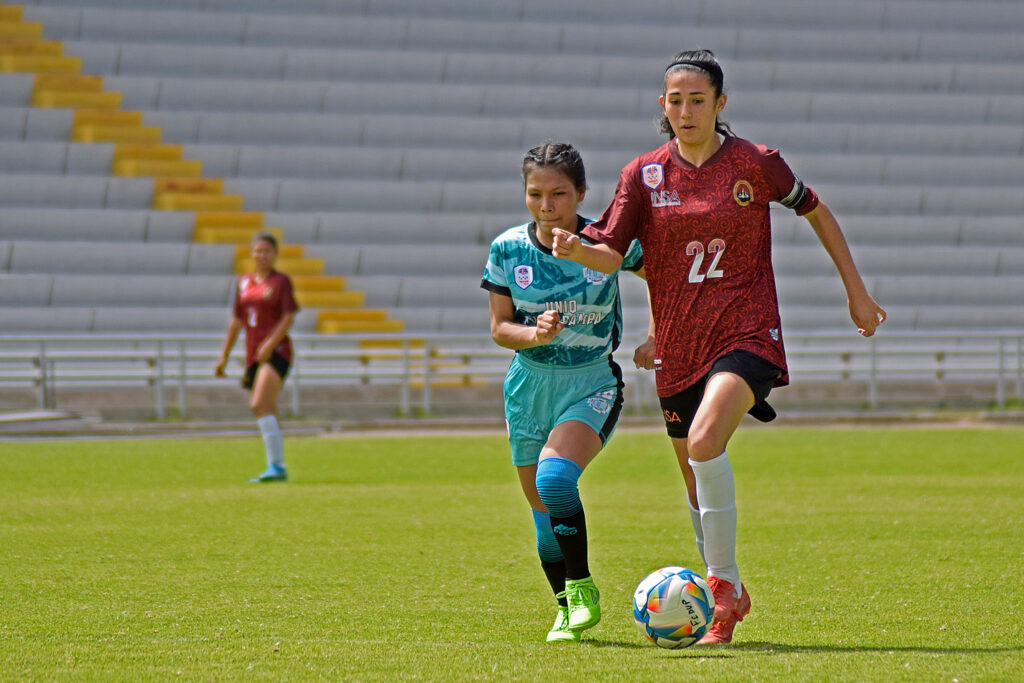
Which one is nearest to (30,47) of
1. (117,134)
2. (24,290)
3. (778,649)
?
(117,134)

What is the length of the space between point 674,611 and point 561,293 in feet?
3.92

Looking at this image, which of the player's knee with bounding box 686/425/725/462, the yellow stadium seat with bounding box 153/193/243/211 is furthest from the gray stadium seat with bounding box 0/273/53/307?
the player's knee with bounding box 686/425/725/462

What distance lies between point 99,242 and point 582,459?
61.3ft

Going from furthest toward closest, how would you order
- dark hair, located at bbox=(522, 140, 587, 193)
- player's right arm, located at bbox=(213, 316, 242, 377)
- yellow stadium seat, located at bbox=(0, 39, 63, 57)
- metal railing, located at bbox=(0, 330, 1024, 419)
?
yellow stadium seat, located at bbox=(0, 39, 63, 57), metal railing, located at bbox=(0, 330, 1024, 419), player's right arm, located at bbox=(213, 316, 242, 377), dark hair, located at bbox=(522, 140, 587, 193)

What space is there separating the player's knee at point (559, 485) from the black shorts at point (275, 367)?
Result: 646 cm

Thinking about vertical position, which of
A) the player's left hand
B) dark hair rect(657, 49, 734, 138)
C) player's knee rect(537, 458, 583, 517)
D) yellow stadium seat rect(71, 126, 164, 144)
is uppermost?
dark hair rect(657, 49, 734, 138)

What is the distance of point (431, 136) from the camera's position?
24906 millimetres

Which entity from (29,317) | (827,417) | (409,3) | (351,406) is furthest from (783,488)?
(409,3)

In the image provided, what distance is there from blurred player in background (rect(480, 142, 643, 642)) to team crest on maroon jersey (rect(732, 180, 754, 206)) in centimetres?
44

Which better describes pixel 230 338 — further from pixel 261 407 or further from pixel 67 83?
pixel 67 83

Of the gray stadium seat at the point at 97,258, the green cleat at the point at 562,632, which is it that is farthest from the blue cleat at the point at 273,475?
the gray stadium seat at the point at 97,258

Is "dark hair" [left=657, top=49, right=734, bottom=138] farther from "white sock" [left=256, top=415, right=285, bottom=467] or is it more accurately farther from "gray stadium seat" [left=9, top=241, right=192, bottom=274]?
"gray stadium seat" [left=9, top=241, right=192, bottom=274]

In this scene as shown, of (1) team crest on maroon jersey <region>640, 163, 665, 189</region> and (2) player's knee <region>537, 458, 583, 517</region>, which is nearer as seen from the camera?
(2) player's knee <region>537, 458, 583, 517</region>

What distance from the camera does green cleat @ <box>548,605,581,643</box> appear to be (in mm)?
4457
